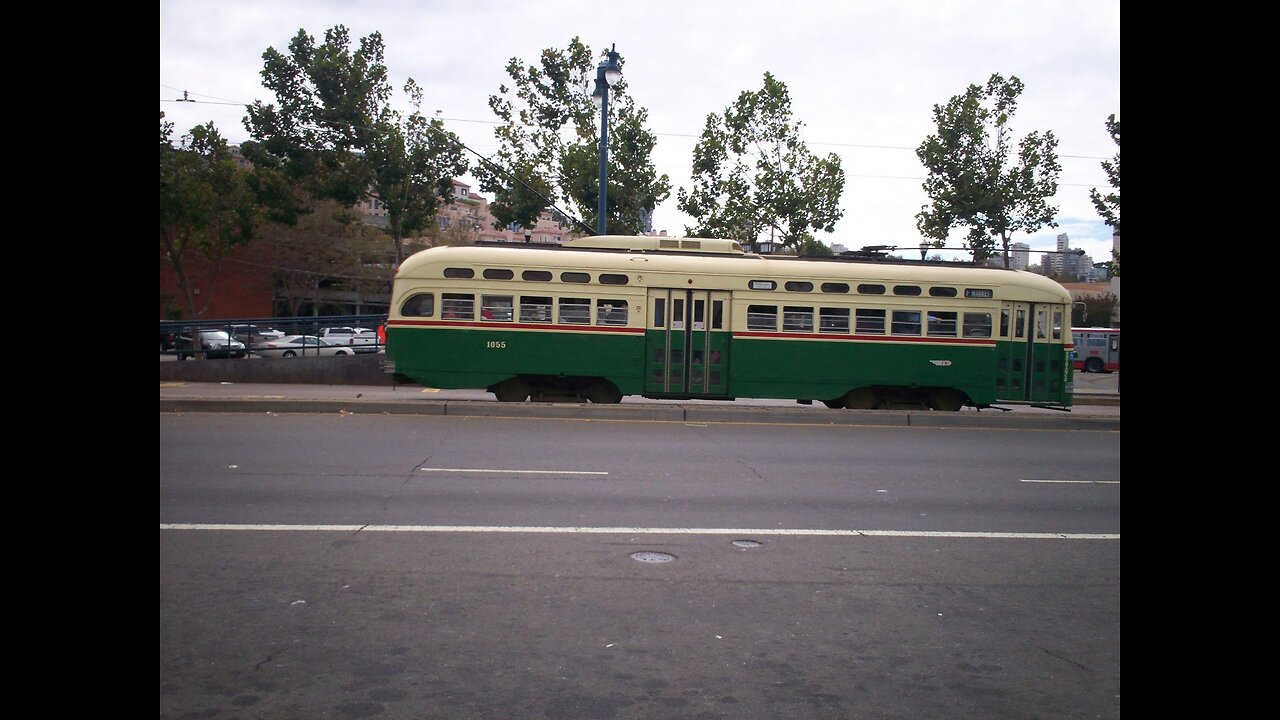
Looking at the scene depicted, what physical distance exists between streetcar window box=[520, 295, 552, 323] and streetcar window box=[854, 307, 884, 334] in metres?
6.16

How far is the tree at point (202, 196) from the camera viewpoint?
38156 mm

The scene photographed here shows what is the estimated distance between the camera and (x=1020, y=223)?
3434 centimetres

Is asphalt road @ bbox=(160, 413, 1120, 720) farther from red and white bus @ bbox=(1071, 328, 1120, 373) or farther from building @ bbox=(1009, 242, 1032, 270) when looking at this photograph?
red and white bus @ bbox=(1071, 328, 1120, 373)

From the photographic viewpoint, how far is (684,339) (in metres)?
17.7

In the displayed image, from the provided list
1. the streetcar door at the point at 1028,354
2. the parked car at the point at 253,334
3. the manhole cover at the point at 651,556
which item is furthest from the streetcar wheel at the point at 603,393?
the parked car at the point at 253,334

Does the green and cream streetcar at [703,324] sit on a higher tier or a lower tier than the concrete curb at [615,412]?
higher

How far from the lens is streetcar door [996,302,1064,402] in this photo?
18.5 meters

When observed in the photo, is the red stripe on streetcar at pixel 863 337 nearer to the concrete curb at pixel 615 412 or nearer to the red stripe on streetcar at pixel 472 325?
the concrete curb at pixel 615 412

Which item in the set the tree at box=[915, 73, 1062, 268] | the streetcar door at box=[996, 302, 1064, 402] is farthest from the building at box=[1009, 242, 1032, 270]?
the streetcar door at box=[996, 302, 1064, 402]

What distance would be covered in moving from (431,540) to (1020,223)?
106 feet

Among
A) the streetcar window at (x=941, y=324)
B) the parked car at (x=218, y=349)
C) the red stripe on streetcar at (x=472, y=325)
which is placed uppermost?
the streetcar window at (x=941, y=324)

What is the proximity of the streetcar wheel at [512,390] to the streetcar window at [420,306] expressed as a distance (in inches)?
78.1

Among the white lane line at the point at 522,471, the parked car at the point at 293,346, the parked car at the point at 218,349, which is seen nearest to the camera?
the white lane line at the point at 522,471

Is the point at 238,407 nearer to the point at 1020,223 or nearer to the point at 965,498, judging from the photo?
the point at 965,498
